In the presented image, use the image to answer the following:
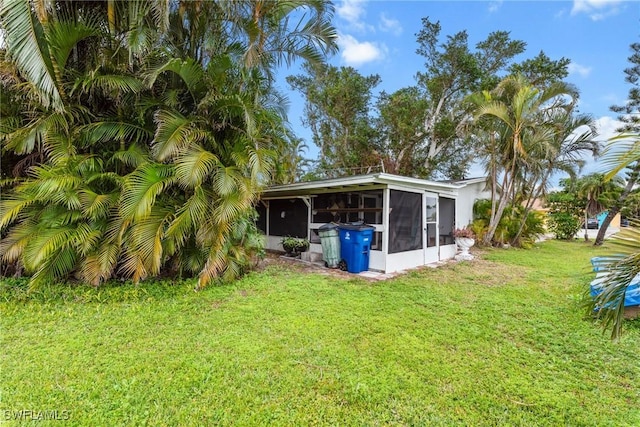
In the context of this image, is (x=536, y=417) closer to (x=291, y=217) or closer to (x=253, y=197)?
(x=253, y=197)

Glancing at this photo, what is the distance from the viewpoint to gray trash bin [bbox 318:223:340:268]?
708cm

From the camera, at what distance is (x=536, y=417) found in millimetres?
2311

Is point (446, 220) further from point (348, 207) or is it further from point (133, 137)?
point (133, 137)

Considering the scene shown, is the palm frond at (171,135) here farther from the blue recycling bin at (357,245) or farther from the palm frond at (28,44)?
the blue recycling bin at (357,245)

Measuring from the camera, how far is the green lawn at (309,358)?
2.34 metres

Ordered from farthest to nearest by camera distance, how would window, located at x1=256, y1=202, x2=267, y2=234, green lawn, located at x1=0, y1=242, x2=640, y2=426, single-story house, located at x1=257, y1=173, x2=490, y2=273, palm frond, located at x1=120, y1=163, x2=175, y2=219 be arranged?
window, located at x1=256, y1=202, x2=267, y2=234
single-story house, located at x1=257, y1=173, x2=490, y2=273
palm frond, located at x1=120, y1=163, x2=175, y2=219
green lawn, located at x1=0, y1=242, x2=640, y2=426

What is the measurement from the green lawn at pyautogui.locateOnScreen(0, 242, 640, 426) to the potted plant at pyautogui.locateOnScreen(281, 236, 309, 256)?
329 cm

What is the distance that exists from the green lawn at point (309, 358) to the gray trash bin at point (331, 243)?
1959 millimetres

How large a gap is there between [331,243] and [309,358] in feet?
13.6

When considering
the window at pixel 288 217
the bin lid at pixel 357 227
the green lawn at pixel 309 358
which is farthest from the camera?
the window at pixel 288 217

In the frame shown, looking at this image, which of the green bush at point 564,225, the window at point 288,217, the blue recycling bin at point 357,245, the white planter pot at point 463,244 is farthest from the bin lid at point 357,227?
the green bush at point 564,225

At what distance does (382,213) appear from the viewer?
684 cm

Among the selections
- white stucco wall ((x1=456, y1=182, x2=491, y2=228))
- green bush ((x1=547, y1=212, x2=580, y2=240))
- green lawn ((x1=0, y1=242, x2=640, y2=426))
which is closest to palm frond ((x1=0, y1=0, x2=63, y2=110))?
green lawn ((x1=0, y1=242, x2=640, y2=426))

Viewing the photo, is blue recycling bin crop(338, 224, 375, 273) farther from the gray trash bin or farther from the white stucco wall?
the white stucco wall
